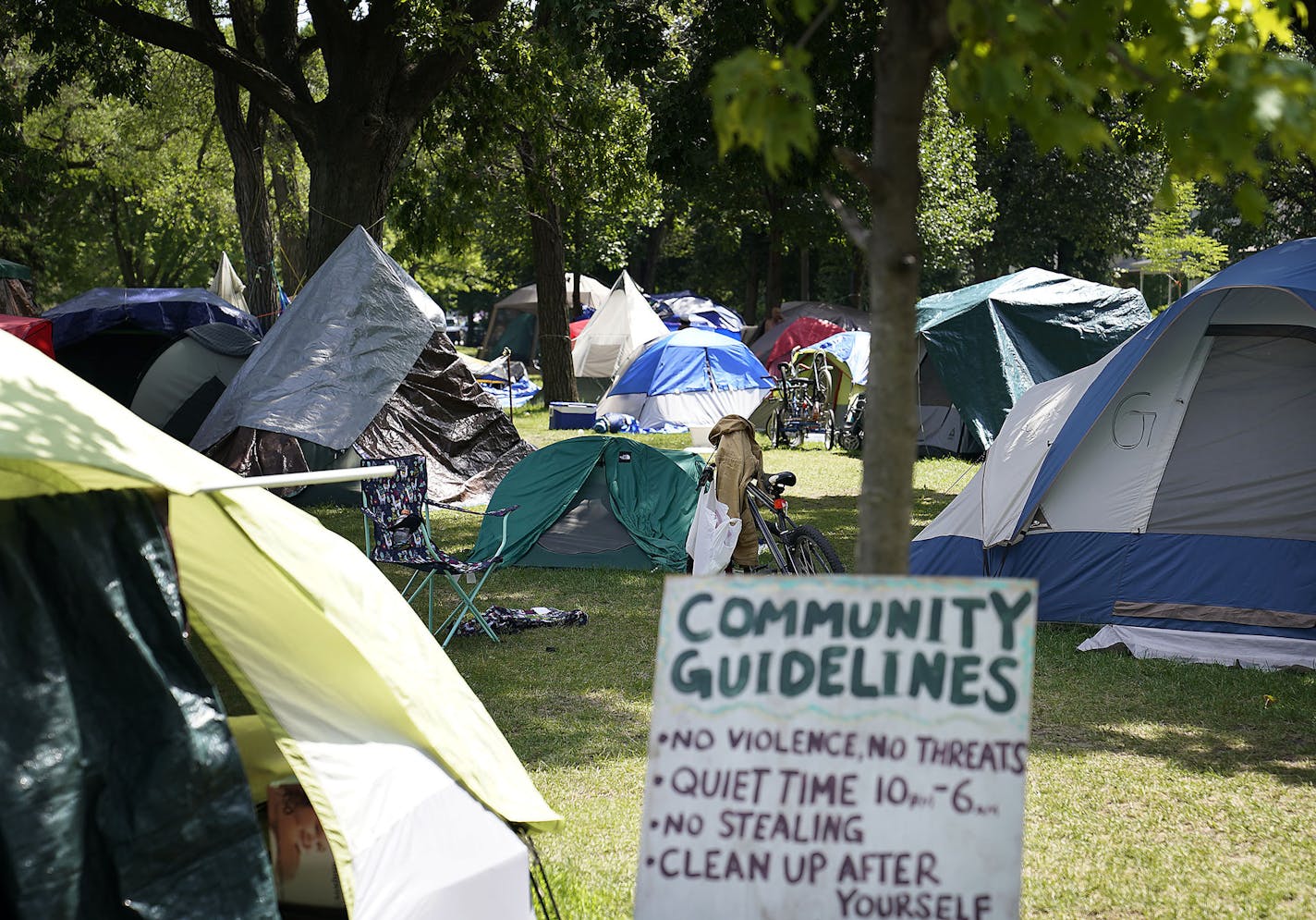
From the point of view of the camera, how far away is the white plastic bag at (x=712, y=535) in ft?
24.1

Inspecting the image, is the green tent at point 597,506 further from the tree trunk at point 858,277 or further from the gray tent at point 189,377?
the tree trunk at point 858,277

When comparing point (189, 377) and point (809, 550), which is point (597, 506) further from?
point (189, 377)

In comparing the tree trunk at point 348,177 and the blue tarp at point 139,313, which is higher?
the tree trunk at point 348,177

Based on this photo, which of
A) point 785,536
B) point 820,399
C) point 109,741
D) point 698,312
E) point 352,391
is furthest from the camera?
point 698,312

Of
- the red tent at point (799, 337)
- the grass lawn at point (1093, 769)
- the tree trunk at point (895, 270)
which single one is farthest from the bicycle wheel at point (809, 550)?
the red tent at point (799, 337)

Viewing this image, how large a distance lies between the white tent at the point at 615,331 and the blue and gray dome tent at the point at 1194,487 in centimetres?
1531

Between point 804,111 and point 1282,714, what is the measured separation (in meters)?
4.68

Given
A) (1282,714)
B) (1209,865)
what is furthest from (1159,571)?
(1209,865)

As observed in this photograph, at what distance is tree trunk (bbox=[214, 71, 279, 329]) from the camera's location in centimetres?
1445

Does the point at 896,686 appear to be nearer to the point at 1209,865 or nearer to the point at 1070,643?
Result: the point at 1209,865

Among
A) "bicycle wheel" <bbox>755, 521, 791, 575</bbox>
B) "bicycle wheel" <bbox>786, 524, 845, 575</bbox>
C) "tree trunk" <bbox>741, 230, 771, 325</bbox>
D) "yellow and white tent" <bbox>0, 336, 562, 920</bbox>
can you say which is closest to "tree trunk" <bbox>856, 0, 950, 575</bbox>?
"yellow and white tent" <bbox>0, 336, 562, 920</bbox>

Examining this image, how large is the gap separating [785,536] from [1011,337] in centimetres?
753

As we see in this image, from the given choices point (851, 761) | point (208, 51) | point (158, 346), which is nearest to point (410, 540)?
point (851, 761)

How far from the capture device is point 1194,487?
22.9 ft
